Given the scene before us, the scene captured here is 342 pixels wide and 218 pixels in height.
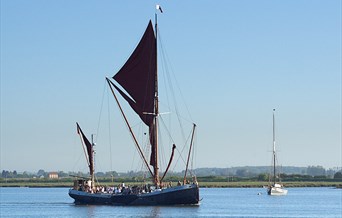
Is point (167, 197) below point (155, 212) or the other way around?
the other way around

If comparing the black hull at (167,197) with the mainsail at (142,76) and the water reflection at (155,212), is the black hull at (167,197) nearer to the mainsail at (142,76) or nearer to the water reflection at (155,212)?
the water reflection at (155,212)

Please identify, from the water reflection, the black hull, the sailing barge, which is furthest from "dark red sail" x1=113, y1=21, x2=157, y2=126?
the water reflection

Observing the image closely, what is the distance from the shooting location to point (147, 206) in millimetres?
100000

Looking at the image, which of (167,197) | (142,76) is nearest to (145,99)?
(142,76)

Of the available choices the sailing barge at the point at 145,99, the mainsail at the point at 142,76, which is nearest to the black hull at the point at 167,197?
the sailing barge at the point at 145,99

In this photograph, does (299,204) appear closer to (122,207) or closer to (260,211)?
(260,211)

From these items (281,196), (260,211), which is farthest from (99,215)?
(281,196)

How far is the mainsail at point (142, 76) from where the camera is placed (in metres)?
102

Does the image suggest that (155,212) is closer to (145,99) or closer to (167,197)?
(167,197)

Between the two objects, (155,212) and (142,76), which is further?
(142,76)

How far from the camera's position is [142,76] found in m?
102

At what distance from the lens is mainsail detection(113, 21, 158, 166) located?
335 ft

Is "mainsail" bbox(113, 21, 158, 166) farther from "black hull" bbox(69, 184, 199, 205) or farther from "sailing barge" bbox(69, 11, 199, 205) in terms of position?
"black hull" bbox(69, 184, 199, 205)

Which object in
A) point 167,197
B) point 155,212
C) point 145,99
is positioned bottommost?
point 155,212
